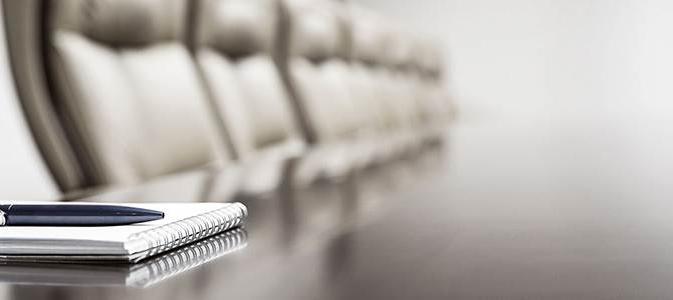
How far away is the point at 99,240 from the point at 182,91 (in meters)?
1.01

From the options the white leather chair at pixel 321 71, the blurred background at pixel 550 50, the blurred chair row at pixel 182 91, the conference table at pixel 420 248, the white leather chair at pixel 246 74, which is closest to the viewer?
the conference table at pixel 420 248

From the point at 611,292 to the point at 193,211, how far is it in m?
0.19

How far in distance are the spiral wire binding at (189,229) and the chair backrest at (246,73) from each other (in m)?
1.08

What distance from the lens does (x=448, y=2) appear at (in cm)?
636

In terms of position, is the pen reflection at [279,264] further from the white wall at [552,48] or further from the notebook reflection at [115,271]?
the white wall at [552,48]

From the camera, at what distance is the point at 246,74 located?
1.76m

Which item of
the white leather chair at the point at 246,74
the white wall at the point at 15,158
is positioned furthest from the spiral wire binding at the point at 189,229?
the white wall at the point at 15,158

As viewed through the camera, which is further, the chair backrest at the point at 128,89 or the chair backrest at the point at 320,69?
the chair backrest at the point at 320,69

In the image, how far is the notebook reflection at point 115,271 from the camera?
0.99 ft

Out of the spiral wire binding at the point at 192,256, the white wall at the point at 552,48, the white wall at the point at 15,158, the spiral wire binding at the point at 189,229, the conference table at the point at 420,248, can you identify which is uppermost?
the white wall at the point at 552,48

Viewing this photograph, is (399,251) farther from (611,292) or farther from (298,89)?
(298,89)

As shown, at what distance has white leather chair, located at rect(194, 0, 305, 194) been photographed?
1.54 metres

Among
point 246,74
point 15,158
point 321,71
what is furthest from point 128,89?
point 321,71

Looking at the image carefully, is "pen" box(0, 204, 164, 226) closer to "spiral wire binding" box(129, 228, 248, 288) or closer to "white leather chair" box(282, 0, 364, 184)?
"spiral wire binding" box(129, 228, 248, 288)
